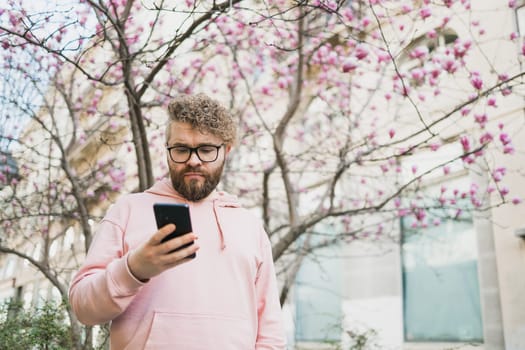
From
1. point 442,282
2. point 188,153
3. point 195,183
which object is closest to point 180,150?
point 188,153

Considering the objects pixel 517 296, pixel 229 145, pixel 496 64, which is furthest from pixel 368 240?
pixel 229 145

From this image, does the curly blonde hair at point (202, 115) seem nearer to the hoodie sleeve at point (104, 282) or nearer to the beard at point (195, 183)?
the beard at point (195, 183)

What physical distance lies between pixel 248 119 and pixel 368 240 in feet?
10.2

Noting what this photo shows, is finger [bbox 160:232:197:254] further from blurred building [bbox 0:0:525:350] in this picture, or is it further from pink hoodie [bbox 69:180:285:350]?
blurred building [bbox 0:0:525:350]

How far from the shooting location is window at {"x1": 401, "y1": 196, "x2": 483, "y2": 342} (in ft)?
23.2

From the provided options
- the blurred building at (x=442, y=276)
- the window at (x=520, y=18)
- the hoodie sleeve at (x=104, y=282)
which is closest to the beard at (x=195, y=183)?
the hoodie sleeve at (x=104, y=282)

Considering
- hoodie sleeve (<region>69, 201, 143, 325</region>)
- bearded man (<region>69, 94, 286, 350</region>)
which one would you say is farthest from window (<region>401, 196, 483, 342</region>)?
hoodie sleeve (<region>69, 201, 143, 325</region>)

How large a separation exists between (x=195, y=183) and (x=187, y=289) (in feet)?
1.38

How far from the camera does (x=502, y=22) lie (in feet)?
24.2

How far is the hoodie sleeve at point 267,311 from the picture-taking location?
219 cm

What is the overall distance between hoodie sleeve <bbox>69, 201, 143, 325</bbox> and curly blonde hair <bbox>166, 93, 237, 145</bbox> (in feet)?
1.51

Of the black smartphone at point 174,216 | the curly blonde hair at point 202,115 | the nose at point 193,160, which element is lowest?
the black smartphone at point 174,216

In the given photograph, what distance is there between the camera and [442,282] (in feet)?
24.7

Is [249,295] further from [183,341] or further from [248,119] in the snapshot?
[248,119]
